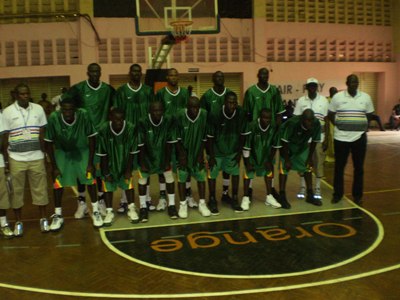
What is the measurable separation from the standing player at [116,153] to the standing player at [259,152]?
161cm

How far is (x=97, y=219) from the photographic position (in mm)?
5676

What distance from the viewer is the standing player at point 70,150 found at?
17.8ft

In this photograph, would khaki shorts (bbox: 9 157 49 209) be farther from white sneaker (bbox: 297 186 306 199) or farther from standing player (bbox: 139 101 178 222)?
white sneaker (bbox: 297 186 306 199)

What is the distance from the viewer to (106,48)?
50.0ft

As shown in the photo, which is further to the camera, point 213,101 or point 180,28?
point 180,28

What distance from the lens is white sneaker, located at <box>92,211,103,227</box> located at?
563cm

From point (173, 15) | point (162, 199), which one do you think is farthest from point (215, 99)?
point (173, 15)

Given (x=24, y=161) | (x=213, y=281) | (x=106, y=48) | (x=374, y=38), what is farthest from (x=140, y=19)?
(x=374, y=38)

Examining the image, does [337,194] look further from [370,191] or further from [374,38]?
[374,38]

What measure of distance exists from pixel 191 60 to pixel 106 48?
307cm

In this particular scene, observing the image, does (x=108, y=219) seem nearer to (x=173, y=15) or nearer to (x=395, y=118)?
(x=173, y=15)

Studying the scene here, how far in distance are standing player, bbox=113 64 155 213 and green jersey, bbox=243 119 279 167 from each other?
1.53 m

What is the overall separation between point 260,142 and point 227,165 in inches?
22.8

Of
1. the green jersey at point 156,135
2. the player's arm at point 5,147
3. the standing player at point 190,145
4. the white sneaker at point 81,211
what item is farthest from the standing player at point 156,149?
the player's arm at point 5,147
